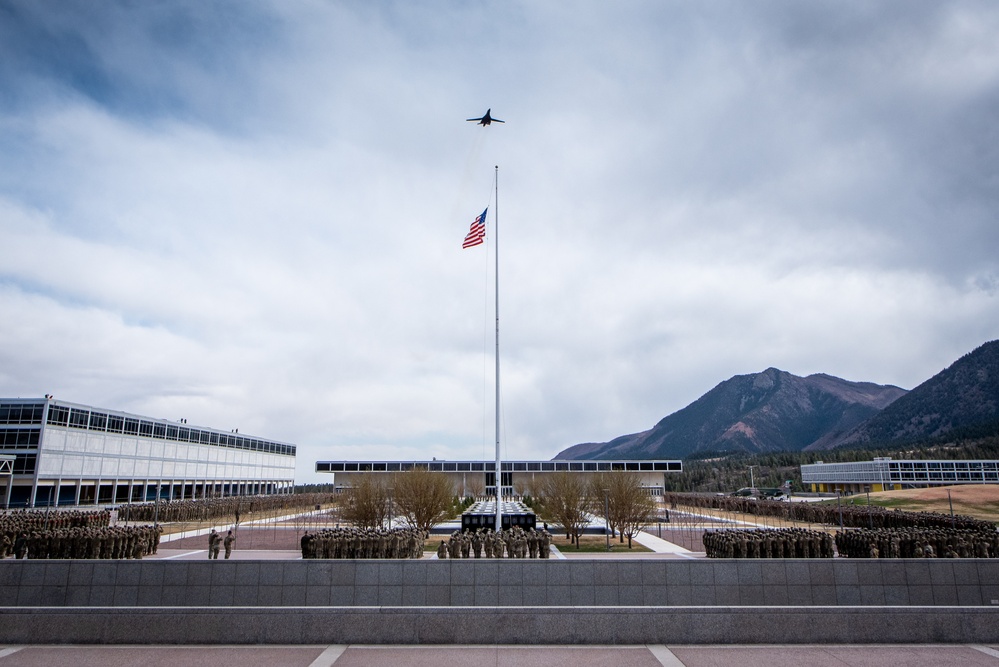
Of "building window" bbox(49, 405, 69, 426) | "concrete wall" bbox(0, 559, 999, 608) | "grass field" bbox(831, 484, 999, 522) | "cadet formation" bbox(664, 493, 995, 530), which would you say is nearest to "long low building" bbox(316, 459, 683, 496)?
"cadet formation" bbox(664, 493, 995, 530)

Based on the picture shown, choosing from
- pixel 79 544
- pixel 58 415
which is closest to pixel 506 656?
pixel 79 544

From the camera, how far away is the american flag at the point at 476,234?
29.2 m

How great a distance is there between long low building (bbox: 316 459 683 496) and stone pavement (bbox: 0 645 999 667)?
68.5 meters

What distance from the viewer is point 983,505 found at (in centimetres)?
5328

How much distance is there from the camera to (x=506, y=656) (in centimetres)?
1105

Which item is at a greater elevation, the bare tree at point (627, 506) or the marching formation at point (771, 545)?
the bare tree at point (627, 506)

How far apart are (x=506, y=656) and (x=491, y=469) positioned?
244 feet

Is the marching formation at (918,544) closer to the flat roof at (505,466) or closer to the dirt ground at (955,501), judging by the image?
the dirt ground at (955,501)

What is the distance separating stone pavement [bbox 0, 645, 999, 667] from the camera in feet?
34.7

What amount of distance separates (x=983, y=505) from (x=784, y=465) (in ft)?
337

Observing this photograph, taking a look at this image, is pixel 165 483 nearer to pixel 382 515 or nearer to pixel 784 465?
pixel 382 515

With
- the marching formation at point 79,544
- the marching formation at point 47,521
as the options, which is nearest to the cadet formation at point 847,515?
the marching formation at point 79,544

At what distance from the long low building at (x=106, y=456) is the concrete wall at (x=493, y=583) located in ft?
133

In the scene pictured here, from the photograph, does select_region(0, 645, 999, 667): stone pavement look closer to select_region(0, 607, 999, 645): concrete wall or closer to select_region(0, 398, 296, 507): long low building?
select_region(0, 607, 999, 645): concrete wall
